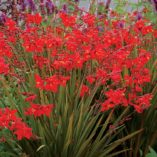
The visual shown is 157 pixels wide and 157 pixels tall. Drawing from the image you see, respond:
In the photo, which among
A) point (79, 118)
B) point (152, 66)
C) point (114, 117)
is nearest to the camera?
point (79, 118)

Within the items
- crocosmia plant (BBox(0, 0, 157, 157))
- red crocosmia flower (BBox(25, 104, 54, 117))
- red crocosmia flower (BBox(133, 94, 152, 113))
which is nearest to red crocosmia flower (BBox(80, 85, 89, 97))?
crocosmia plant (BBox(0, 0, 157, 157))

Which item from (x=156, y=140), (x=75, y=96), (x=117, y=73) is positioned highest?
(x=117, y=73)

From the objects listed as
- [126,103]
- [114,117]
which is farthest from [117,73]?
[114,117]

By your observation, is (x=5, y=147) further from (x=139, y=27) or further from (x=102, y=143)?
(x=139, y=27)

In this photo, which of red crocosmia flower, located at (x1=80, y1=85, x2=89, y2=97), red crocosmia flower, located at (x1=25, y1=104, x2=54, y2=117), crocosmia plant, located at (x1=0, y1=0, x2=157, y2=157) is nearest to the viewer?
red crocosmia flower, located at (x1=25, y1=104, x2=54, y2=117)

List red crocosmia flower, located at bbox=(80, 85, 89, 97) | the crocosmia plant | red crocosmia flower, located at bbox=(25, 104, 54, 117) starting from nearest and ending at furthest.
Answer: red crocosmia flower, located at bbox=(25, 104, 54, 117), the crocosmia plant, red crocosmia flower, located at bbox=(80, 85, 89, 97)

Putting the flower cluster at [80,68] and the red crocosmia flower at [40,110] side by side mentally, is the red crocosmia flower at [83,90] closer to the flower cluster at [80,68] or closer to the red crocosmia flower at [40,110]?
the flower cluster at [80,68]

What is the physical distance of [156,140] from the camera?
3.65 metres

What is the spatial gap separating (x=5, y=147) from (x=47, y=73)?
0.74 metres

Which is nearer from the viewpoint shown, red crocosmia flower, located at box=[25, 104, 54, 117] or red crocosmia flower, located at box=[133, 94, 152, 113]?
red crocosmia flower, located at box=[25, 104, 54, 117]

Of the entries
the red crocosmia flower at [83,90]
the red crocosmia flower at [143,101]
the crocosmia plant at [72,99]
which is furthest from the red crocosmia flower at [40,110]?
the red crocosmia flower at [143,101]

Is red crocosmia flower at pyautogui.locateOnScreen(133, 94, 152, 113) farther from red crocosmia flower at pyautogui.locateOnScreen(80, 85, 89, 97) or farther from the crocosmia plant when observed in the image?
red crocosmia flower at pyautogui.locateOnScreen(80, 85, 89, 97)

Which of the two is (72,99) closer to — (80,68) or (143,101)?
(80,68)

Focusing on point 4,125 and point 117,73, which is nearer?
point 4,125
